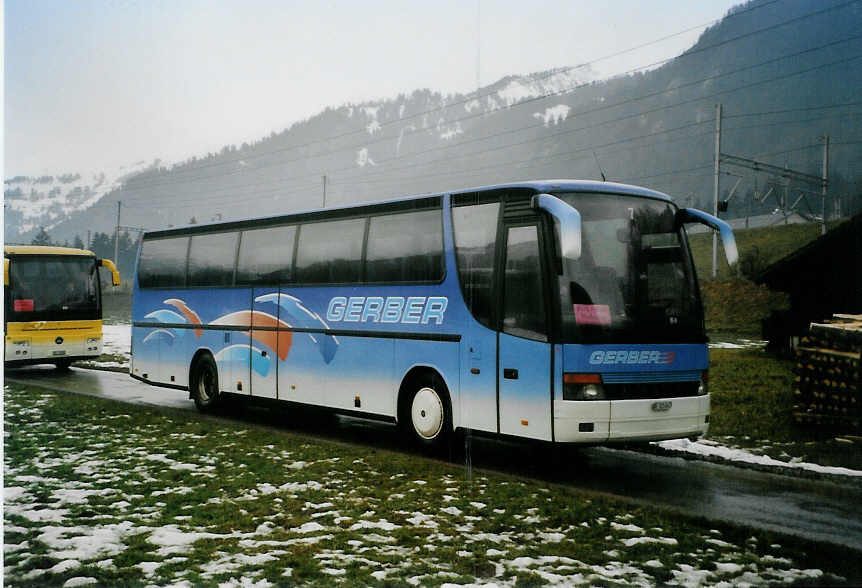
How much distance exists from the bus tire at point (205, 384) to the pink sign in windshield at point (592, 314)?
8.28 meters

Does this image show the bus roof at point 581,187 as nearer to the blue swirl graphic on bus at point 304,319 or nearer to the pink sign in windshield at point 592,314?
the pink sign in windshield at point 592,314

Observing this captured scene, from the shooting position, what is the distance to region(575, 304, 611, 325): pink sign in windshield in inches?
350

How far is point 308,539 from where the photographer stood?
6.34 meters

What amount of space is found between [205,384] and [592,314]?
898 centimetres

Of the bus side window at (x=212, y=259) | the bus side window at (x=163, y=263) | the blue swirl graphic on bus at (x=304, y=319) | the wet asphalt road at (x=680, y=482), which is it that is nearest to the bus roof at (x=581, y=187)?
the wet asphalt road at (x=680, y=482)

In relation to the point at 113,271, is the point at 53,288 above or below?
below

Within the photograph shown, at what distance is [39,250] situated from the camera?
71.2 feet

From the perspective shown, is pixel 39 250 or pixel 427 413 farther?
pixel 39 250

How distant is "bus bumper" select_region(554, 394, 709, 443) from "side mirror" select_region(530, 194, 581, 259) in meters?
1.70

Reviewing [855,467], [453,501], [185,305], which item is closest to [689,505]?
[453,501]

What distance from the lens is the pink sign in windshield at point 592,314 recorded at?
29.1 feet

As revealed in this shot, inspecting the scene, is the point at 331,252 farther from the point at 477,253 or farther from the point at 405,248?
the point at 477,253

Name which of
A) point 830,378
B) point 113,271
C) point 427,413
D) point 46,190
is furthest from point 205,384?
point 830,378

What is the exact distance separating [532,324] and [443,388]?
1.84 meters
